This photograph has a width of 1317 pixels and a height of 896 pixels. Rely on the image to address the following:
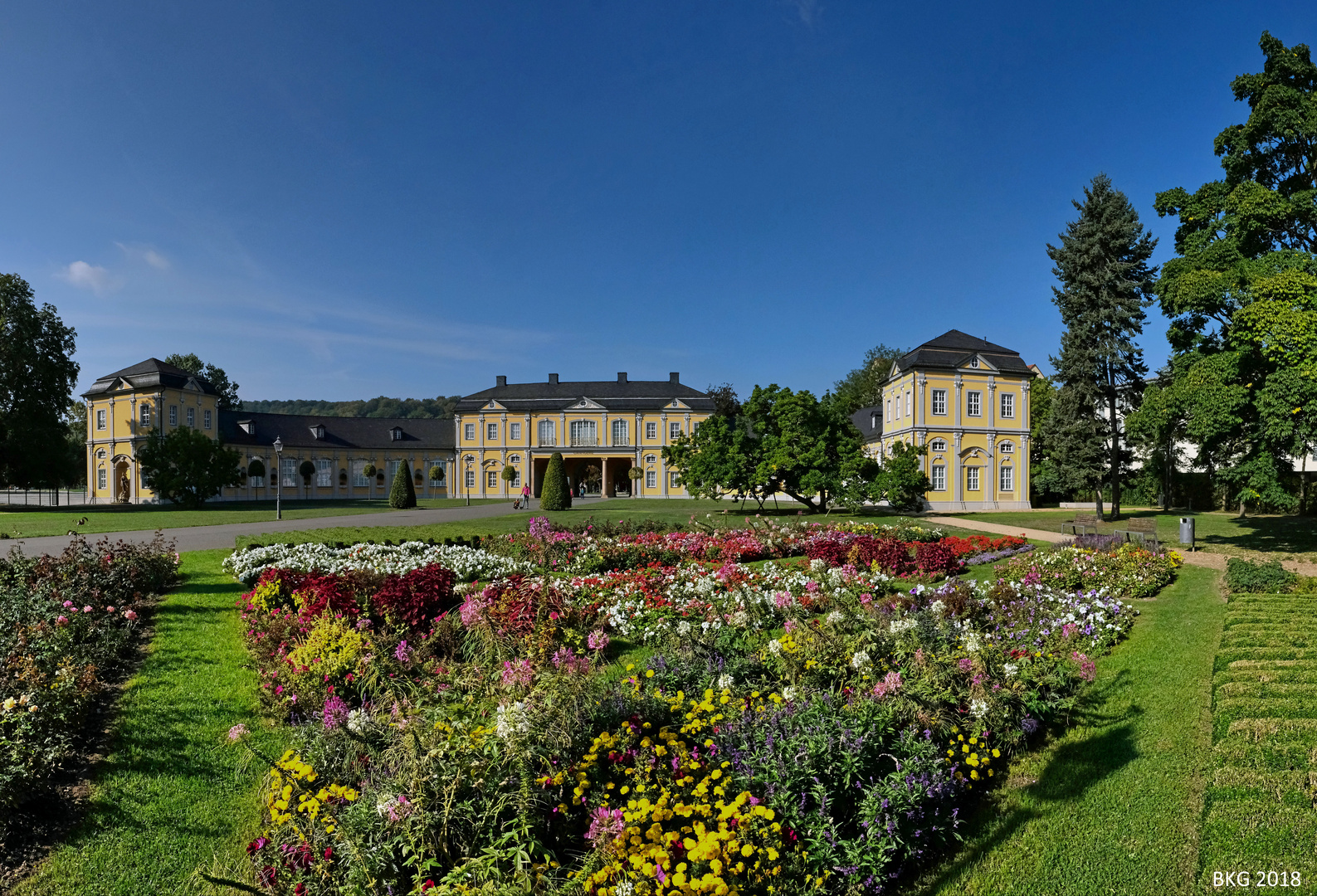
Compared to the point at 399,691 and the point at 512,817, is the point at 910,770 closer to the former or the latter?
the point at 512,817

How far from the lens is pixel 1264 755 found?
4469mm

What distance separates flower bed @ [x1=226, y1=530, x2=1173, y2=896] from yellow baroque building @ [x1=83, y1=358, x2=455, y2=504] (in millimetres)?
43368

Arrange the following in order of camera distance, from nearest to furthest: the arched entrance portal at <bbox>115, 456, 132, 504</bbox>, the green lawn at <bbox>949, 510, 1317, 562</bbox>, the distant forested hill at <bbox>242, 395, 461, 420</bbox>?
the green lawn at <bbox>949, 510, 1317, 562</bbox>
the arched entrance portal at <bbox>115, 456, 132, 504</bbox>
the distant forested hill at <bbox>242, 395, 461, 420</bbox>

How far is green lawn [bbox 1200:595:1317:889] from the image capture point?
3.51m

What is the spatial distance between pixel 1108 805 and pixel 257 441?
63549 millimetres

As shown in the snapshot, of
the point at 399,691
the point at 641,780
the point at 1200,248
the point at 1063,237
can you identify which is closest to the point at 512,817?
the point at 641,780

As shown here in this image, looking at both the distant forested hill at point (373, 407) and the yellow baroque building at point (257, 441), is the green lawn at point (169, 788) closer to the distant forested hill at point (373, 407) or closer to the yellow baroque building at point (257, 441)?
the yellow baroque building at point (257, 441)

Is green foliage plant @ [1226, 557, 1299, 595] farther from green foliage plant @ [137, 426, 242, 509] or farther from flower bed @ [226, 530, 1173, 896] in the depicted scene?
green foliage plant @ [137, 426, 242, 509]

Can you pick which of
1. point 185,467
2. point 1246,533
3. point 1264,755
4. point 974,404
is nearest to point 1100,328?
point 974,404

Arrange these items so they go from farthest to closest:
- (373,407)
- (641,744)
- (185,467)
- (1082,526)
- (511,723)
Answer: (373,407) < (185,467) < (1082,526) < (641,744) < (511,723)

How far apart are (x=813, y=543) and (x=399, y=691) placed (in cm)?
898

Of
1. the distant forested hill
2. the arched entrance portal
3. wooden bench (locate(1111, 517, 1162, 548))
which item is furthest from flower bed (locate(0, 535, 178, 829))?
the distant forested hill

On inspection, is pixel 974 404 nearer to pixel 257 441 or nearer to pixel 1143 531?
pixel 1143 531

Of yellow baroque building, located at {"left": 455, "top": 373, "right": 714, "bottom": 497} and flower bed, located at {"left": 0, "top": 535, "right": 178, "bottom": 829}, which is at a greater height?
yellow baroque building, located at {"left": 455, "top": 373, "right": 714, "bottom": 497}
